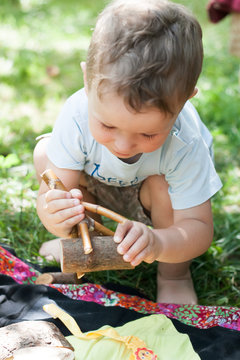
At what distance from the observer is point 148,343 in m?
1.57

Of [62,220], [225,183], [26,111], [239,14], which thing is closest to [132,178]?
[62,220]

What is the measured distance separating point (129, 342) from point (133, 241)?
0.34m

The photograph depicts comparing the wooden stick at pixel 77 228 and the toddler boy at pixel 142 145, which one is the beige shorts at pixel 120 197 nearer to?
the toddler boy at pixel 142 145

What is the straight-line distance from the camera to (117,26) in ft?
4.32

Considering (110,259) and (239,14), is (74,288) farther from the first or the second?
(239,14)

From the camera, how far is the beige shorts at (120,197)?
6.37ft

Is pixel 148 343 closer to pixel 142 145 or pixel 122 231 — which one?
pixel 122 231

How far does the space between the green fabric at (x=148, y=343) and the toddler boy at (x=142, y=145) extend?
0.22 m

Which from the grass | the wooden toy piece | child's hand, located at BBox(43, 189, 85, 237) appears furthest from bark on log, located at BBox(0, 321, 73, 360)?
the grass

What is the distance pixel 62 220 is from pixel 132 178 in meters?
0.41

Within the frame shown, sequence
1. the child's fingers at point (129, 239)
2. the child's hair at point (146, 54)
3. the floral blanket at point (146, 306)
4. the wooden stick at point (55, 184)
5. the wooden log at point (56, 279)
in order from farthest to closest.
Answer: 1. the wooden log at point (56, 279)
2. the floral blanket at point (146, 306)
3. the wooden stick at point (55, 184)
4. the child's fingers at point (129, 239)
5. the child's hair at point (146, 54)

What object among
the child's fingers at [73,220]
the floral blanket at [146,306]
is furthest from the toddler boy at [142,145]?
the floral blanket at [146,306]

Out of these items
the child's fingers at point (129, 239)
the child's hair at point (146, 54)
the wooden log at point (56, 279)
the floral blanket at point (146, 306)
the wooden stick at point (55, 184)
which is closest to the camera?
the child's hair at point (146, 54)

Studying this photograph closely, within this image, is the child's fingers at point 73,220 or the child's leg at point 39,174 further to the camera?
the child's leg at point 39,174
